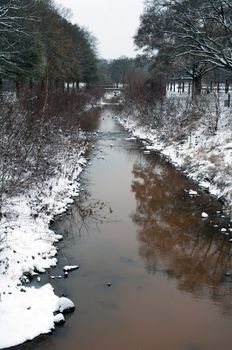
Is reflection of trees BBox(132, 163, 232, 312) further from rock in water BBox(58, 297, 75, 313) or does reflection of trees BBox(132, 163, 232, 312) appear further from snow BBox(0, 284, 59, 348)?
snow BBox(0, 284, 59, 348)

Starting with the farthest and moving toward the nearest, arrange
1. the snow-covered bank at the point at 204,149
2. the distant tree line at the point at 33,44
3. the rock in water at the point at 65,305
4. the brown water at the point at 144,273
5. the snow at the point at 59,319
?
the distant tree line at the point at 33,44, the snow-covered bank at the point at 204,149, the rock in water at the point at 65,305, the snow at the point at 59,319, the brown water at the point at 144,273

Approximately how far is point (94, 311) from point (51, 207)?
557 cm

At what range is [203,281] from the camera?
9.62 m

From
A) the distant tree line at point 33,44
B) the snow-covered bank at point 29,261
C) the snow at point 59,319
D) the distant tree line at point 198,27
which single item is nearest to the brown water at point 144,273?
the snow at point 59,319

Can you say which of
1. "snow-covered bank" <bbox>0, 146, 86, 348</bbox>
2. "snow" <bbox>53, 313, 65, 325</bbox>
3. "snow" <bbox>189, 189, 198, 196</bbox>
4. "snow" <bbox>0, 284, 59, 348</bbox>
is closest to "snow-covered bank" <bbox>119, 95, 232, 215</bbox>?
"snow" <bbox>189, 189, 198, 196</bbox>

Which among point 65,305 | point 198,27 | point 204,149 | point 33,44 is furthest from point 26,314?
point 198,27

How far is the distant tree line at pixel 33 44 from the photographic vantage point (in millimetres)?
21345

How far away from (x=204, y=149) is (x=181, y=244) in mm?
9603

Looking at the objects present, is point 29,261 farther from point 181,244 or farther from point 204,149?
point 204,149

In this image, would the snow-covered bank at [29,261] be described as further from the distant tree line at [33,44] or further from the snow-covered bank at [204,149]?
the distant tree line at [33,44]

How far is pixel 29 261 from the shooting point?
32.2 ft

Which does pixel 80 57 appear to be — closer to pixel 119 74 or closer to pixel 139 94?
pixel 139 94

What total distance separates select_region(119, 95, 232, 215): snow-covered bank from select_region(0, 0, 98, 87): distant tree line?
7220mm

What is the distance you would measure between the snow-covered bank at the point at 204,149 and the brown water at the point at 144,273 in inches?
32.9
